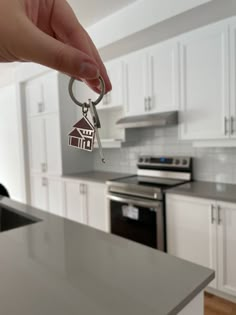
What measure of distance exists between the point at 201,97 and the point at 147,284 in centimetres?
192

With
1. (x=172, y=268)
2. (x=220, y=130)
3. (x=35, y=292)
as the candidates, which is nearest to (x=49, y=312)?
(x=35, y=292)

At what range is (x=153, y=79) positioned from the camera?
2648 mm

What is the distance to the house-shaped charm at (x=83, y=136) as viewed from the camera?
22.5 inches

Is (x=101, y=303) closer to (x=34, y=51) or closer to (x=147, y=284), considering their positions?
(x=147, y=284)

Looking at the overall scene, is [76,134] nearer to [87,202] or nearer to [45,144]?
[87,202]

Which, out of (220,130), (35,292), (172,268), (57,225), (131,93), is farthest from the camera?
(131,93)

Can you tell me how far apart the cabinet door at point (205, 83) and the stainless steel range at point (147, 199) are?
0.48 meters

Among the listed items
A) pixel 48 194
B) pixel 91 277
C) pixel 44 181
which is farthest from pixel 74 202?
pixel 91 277

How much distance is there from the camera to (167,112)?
2.55 metres

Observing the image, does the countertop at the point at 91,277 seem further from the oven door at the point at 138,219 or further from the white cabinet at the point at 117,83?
the white cabinet at the point at 117,83

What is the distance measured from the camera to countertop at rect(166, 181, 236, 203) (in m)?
1.98

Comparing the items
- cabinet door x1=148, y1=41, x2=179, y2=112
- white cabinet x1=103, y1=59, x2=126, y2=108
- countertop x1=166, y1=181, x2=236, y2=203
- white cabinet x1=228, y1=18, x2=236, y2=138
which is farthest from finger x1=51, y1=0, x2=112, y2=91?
white cabinet x1=103, y1=59, x2=126, y2=108

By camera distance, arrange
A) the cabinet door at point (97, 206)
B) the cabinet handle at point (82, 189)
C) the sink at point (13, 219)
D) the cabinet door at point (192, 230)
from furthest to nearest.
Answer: the cabinet handle at point (82, 189) → the cabinet door at point (97, 206) → the cabinet door at point (192, 230) → the sink at point (13, 219)

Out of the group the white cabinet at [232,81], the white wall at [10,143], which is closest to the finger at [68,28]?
the white cabinet at [232,81]
